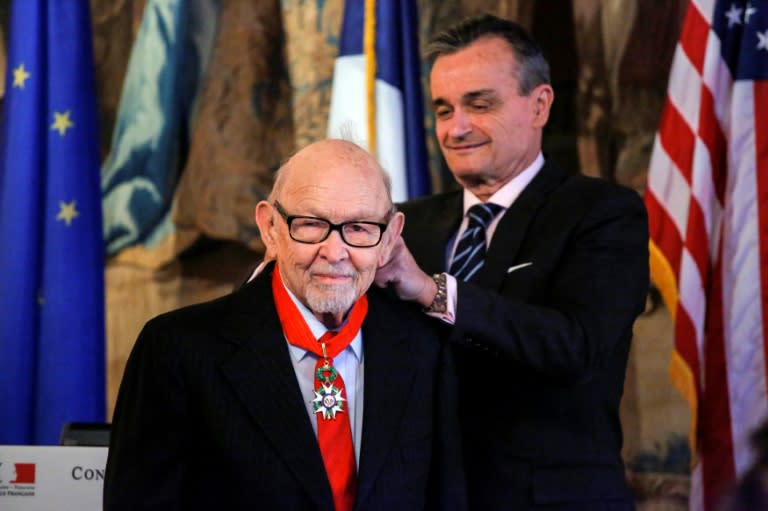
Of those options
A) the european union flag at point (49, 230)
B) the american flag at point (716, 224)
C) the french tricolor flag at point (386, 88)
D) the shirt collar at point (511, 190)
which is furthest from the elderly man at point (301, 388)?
the european union flag at point (49, 230)

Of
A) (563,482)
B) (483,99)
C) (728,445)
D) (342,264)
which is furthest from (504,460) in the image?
(728,445)

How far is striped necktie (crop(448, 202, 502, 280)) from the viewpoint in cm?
278

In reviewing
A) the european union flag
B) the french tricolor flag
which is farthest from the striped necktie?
the european union flag

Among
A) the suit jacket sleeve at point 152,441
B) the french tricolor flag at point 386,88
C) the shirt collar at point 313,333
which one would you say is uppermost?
the french tricolor flag at point 386,88

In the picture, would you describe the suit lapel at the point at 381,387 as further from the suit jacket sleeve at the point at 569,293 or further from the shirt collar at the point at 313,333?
the suit jacket sleeve at the point at 569,293

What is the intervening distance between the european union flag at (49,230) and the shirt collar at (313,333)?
2.40 metres

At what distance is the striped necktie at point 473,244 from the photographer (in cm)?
278

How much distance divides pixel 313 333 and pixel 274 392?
0.16 meters

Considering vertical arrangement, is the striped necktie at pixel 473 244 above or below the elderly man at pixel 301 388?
above

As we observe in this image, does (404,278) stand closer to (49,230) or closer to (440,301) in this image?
(440,301)

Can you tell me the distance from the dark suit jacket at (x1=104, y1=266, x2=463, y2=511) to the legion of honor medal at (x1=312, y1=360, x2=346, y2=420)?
4 centimetres

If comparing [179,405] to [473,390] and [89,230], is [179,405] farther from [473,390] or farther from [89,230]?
[89,230]

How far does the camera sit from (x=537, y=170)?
9.59ft

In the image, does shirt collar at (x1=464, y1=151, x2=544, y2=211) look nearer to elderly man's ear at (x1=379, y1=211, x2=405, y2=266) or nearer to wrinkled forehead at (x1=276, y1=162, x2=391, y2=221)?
elderly man's ear at (x1=379, y1=211, x2=405, y2=266)
